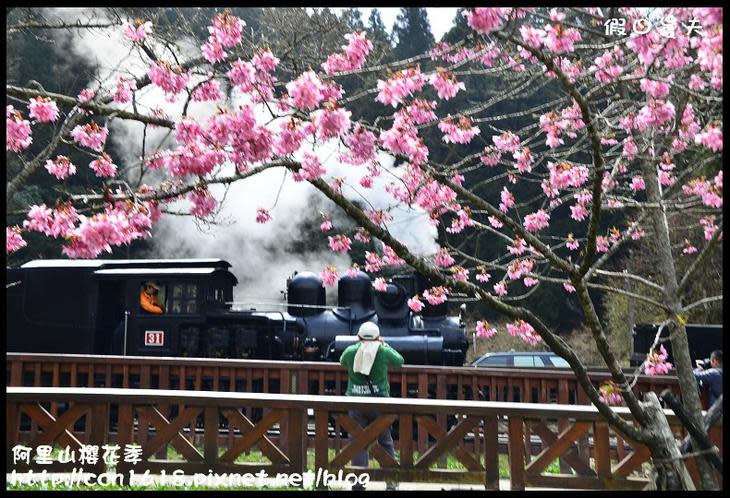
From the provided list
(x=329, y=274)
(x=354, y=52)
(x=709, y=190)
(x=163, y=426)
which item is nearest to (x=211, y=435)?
(x=163, y=426)

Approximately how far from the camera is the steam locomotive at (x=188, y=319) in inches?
425

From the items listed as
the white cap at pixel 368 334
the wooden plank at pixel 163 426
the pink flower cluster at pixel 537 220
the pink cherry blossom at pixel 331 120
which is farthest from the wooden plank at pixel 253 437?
the pink flower cluster at pixel 537 220

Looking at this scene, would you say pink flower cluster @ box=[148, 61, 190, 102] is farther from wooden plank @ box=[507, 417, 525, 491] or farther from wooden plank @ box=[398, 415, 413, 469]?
wooden plank @ box=[507, 417, 525, 491]

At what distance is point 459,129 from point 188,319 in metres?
7.16

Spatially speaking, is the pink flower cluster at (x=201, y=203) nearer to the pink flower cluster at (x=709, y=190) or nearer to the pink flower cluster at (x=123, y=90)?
the pink flower cluster at (x=123, y=90)

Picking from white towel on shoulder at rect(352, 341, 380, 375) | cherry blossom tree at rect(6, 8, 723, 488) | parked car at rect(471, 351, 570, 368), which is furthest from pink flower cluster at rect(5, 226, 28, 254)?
parked car at rect(471, 351, 570, 368)

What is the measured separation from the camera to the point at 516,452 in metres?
4.65

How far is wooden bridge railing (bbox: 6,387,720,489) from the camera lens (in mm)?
4551

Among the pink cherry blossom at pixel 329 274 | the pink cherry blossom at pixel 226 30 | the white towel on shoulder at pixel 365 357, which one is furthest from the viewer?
the pink cherry blossom at pixel 329 274

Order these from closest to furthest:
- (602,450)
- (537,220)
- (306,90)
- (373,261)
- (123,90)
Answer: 1. (306,90)
2. (602,450)
3. (123,90)
4. (537,220)
5. (373,261)

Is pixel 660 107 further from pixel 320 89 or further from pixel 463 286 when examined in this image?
pixel 320 89

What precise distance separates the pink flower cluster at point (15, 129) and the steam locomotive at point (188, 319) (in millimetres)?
6283

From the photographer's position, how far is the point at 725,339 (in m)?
3.18

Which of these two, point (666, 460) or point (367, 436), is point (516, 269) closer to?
point (367, 436)
